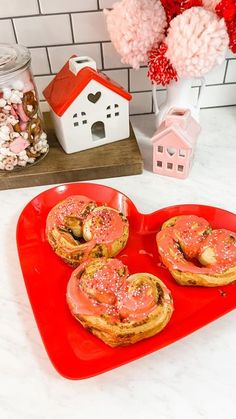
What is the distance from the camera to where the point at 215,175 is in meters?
0.70

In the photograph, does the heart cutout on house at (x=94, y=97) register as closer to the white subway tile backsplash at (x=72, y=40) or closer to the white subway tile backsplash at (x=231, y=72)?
the white subway tile backsplash at (x=72, y=40)

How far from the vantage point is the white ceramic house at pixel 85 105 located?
25.5 inches

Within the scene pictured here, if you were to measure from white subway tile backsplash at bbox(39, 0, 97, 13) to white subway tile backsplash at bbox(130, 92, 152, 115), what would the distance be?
0.61 feet

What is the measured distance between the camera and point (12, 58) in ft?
2.01

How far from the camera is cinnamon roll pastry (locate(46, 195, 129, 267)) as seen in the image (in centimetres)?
53

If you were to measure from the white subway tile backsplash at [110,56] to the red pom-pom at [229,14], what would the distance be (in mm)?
235

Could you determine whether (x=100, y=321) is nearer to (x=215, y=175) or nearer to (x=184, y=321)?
(x=184, y=321)

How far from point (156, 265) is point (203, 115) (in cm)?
41

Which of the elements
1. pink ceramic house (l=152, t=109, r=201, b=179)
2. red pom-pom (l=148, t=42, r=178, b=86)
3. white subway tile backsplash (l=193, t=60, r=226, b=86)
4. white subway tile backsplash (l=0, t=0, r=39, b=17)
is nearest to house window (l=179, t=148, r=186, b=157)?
pink ceramic house (l=152, t=109, r=201, b=179)

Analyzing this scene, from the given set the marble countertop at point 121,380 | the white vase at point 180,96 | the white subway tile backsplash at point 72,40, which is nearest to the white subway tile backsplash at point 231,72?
the white subway tile backsplash at point 72,40

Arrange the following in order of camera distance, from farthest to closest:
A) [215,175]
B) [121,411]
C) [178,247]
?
1. [215,175]
2. [178,247]
3. [121,411]

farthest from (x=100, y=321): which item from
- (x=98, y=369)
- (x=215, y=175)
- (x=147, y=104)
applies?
(x=147, y=104)

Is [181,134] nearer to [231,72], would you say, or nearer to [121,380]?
[231,72]

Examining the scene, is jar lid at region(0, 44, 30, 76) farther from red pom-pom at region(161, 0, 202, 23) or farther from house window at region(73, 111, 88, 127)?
red pom-pom at region(161, 0, 202, 23)
